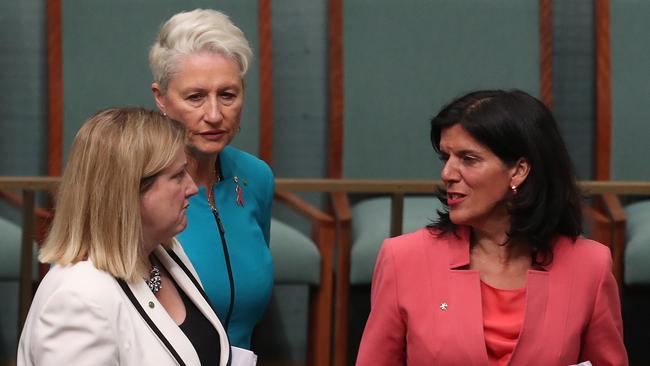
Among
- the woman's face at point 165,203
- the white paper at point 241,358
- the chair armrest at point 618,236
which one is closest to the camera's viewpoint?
the woman's face at point 165,203

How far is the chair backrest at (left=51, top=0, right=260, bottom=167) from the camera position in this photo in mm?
2973

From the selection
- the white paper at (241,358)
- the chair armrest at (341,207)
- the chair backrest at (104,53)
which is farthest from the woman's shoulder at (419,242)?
the chair backrest at (104,53)

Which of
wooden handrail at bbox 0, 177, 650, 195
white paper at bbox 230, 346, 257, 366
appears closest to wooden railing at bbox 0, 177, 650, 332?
wooden handrail at bbox 0, 177, 650, 195

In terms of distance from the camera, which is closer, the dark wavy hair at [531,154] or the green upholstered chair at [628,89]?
the dark wavy hair at [531,154]

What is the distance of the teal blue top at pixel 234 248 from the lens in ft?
5.95

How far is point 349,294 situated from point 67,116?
2.98ft

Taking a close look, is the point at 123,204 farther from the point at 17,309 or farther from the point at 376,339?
the point at 17,309

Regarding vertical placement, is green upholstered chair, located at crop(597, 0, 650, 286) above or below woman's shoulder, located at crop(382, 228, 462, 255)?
above

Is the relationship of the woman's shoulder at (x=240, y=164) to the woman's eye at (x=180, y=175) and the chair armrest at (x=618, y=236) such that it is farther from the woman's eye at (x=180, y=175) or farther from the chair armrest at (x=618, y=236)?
the chair armrest at (x=618, y=236)

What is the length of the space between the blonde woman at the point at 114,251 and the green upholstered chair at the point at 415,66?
62.6 inches

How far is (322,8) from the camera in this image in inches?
123

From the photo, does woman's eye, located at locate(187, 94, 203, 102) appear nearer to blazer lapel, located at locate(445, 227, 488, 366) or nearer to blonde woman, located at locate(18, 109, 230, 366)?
blonde woman, located at locate(18, 109, 230, 366)

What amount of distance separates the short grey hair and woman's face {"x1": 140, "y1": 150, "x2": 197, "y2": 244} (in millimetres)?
419

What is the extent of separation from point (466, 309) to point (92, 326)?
0.58 metres
